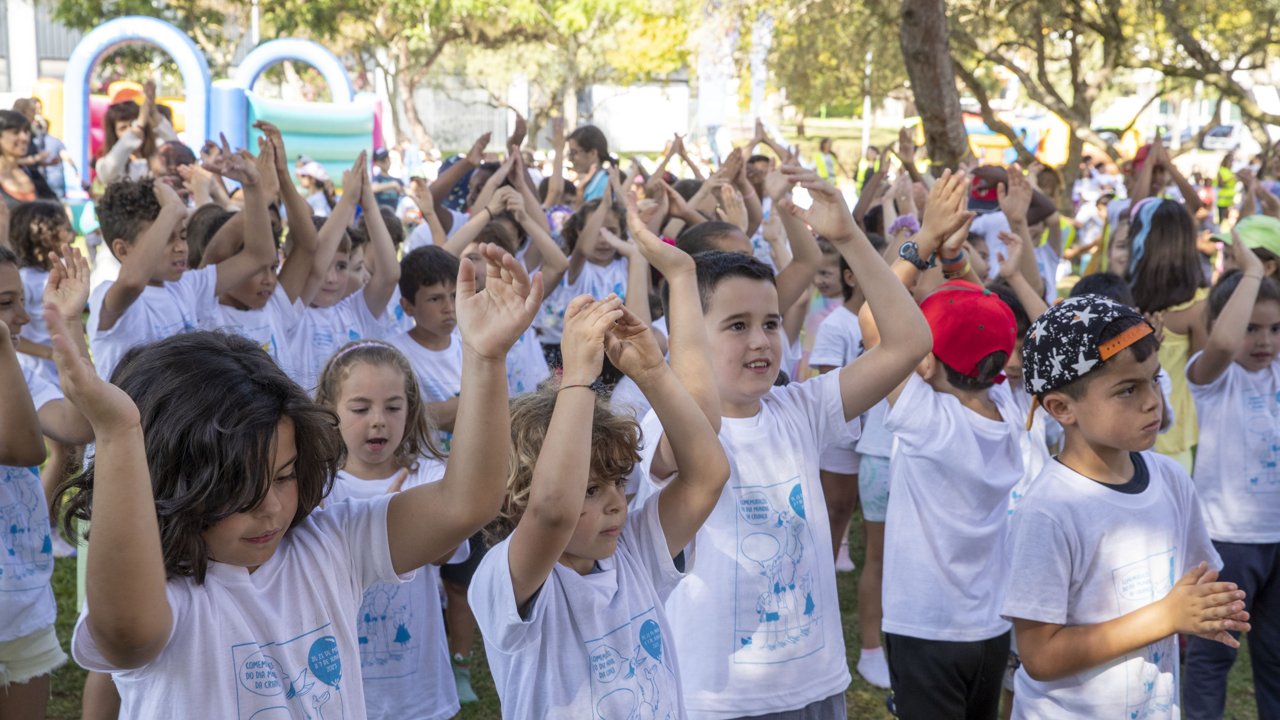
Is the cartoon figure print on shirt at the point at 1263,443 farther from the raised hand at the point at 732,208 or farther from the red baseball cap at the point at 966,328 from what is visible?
the raised hand at the point at 732,208

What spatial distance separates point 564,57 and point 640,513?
119ft

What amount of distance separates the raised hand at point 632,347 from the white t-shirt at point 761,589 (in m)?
0.47

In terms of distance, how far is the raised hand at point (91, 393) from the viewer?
62.9 inches

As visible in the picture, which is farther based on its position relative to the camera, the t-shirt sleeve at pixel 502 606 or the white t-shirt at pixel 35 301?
the white t-shirt at pixel 35 301

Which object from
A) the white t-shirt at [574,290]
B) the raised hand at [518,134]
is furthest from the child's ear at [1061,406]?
the raised hand at [518,134]

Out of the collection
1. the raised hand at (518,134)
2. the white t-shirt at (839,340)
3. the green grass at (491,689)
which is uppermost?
the raised hand at (518,134)

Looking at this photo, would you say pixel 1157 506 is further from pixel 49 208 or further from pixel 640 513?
pixel 49 208

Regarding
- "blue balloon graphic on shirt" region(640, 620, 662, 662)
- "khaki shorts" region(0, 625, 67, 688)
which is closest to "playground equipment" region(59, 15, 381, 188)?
"khaki shorts" region(0, 625, 67, 688)

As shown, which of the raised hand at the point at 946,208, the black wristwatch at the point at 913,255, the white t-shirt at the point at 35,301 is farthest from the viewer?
the white t-shirt at the point at 35,301

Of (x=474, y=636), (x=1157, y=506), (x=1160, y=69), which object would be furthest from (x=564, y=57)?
(x=1157, y=506)

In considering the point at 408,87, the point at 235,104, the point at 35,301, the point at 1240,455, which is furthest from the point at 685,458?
the point at 408,87

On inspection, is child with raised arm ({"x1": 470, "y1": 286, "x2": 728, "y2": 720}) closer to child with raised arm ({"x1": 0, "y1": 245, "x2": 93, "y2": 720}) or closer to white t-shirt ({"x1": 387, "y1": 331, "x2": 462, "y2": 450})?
child with raised arm ({"x1": 0, "y1": 245, "x2": 93, "y2": 720})

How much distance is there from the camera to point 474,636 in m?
5.50

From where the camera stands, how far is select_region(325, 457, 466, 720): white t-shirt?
343 centimetres
